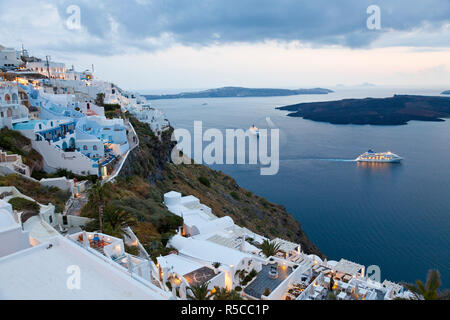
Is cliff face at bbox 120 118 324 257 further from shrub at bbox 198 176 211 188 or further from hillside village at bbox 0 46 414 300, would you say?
hillside village at bbox 0 46 414 300

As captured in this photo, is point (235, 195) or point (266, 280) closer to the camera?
point (266, 280)

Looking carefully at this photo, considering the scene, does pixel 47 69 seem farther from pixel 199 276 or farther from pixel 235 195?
pixel 199 276

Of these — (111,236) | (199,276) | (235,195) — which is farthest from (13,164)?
(235,195)

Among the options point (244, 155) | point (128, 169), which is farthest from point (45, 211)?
point (244, 155)

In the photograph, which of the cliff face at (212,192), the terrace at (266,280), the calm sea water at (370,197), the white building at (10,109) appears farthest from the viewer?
the calm sea water at (370,197)

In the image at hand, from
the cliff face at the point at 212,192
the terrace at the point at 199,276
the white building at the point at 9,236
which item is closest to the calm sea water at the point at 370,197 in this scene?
the cliff face at the point at 212,192

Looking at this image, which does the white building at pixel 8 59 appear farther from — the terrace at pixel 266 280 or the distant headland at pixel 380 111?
the distant headland at pixel 380 111
